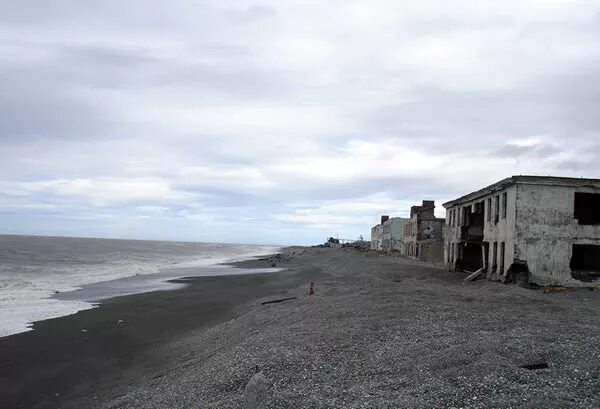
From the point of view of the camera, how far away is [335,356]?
38.1 ft

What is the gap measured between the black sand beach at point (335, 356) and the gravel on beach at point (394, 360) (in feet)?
0.11

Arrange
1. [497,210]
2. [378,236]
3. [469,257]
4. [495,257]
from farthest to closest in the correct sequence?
1. [378,236]
2. [469,257]
3. [497,210]
4. [495,257]

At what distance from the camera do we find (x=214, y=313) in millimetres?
24016

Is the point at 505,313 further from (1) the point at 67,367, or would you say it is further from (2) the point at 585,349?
(1) the point at 67,367

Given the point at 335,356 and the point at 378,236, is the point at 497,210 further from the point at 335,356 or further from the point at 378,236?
the point at 378,236

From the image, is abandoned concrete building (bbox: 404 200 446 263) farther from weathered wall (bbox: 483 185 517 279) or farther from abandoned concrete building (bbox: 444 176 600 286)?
abandoned concrete building (bbox: 444 176 600 286)

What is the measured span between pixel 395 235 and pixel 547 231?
215 ft

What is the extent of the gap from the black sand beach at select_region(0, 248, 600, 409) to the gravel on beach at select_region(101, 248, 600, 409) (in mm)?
34

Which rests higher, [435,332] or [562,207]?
[562,207]

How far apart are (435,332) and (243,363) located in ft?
17.0

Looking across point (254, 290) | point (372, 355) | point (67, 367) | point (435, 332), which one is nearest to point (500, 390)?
point (372, 355)

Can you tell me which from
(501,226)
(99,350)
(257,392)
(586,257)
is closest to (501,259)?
(501,226)

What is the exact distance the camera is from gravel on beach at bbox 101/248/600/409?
8797 millimetres

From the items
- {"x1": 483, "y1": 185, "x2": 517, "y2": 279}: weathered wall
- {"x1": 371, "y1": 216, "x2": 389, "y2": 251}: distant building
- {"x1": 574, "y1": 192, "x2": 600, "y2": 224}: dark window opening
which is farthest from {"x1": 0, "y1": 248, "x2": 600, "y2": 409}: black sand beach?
{"x1": 371, "y1": 216, "x2": 389, "y2": 251}: distant building
